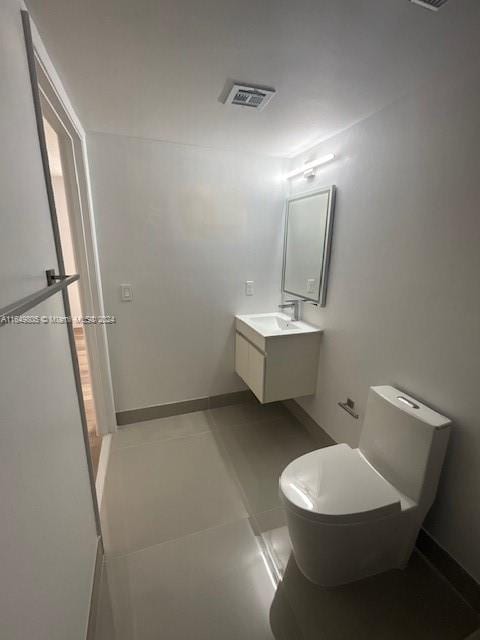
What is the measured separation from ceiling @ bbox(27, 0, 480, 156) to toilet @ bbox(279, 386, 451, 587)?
1412mm

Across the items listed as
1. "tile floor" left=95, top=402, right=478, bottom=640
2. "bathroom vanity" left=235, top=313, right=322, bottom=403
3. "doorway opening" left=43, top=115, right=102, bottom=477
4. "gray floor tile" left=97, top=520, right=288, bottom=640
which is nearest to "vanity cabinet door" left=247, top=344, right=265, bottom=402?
"bathroom vanity" left=235, top=313, right=322, bottom=403

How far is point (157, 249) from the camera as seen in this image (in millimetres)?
2162

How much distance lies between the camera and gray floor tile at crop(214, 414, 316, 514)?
1.76 m

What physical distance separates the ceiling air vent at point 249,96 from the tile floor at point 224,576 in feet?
7.03

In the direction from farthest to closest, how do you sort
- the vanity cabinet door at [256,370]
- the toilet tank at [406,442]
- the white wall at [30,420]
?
the vanity cabinet door at [256,370], the toilet tank at [406,442], the white wall at [30,420]

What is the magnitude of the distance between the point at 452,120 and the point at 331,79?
0.52 m

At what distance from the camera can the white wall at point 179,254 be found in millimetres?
2012

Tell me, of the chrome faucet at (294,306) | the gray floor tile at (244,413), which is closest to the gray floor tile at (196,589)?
the gray floor tile at (244,413)

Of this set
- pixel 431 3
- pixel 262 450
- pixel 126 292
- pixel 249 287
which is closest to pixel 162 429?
pixel 262 450

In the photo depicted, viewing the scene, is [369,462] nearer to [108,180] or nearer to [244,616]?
[244,616]

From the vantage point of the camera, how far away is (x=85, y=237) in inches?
73.9

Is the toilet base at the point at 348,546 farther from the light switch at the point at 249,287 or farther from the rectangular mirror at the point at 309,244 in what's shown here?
the light switch at the point at 249,287

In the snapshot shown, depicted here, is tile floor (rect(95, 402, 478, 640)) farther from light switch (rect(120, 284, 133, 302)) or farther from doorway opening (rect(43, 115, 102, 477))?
light switch (rect(120, 284, 133, 302))

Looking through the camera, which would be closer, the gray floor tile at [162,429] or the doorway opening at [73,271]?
the doorway opening at [73,271]
